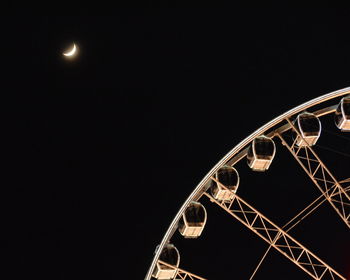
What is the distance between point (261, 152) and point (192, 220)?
64.8 inches

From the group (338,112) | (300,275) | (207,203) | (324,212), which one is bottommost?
(300,275)

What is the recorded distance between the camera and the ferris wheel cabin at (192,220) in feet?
29.3

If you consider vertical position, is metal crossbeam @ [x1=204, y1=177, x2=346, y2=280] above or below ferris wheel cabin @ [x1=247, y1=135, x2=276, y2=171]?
below

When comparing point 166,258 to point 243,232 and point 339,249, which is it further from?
point 339,249

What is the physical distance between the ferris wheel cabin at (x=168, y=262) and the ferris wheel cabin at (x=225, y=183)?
1195 millimetres

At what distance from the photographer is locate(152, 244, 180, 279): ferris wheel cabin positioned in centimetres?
869

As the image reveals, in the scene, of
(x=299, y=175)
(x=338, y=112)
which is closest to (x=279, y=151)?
(x=299, y=175)

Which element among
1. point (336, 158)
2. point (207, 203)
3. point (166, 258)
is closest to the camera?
point (166, 258)

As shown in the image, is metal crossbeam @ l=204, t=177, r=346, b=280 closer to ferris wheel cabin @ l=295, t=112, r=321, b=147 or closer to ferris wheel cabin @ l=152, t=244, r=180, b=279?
ferris wheel cabin @ l=152, t=244, r=180, b=279

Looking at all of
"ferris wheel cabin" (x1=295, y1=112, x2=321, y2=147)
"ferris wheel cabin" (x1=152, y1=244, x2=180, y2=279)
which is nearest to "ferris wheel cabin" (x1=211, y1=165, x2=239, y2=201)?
"ferris wheel cabin" (x1=152, y1=244, x2=180, y2=279)

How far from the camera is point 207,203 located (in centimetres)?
1906

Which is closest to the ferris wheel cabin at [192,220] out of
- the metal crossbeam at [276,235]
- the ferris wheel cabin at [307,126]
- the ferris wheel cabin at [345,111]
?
the metal crossbeam at [276,235]

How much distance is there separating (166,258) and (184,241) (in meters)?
8.75

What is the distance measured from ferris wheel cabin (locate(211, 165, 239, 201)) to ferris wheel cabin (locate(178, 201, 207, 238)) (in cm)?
39
